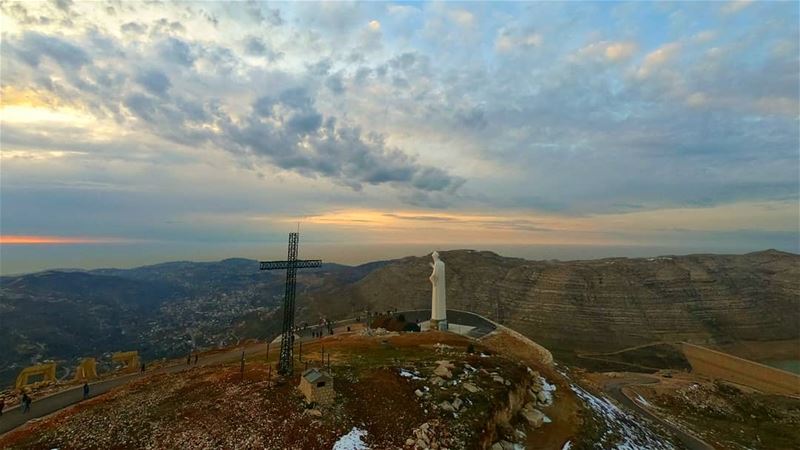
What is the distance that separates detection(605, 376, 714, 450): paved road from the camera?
111ft

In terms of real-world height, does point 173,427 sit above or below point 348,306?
above

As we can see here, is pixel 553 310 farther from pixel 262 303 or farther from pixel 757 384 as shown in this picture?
pixel 262 303

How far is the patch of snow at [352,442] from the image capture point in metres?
18.5

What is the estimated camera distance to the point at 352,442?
18.8 m

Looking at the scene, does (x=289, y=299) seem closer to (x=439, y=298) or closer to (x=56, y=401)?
(x=56, y=401)

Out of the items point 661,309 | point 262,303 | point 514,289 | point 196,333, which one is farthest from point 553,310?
point 262,303

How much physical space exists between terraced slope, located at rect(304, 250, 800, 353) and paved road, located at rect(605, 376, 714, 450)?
131ft

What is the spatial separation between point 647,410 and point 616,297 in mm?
82321

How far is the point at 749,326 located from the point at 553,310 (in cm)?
5166

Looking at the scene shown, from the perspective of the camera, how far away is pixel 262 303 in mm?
194250

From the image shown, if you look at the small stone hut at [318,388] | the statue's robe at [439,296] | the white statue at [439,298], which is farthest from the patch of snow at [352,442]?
the statue's robe at [439,296]

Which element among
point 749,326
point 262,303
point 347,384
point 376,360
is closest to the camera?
point 347,384

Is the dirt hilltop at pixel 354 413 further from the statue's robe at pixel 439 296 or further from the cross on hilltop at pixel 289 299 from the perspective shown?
the statue's robe at pixel 439 296

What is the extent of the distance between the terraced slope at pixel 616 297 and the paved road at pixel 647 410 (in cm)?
3998
